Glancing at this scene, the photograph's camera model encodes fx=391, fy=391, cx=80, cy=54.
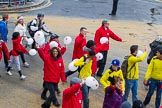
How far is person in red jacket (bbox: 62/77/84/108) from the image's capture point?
7.11m

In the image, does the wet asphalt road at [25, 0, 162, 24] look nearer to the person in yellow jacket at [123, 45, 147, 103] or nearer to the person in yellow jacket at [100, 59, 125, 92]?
the person in yellow jacket at [123, 45, 147, 103]

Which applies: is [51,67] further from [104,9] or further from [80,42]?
[104,9]

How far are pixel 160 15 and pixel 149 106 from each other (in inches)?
560

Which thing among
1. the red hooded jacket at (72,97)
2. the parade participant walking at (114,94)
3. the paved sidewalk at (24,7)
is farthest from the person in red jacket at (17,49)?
the paved sidewalk at (24,7)

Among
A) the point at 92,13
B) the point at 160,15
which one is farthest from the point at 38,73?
the point at 160,15

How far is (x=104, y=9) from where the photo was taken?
23562 millimetres

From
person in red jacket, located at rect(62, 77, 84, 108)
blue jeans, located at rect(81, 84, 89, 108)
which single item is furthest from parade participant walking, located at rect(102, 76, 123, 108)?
blue jeans, located at rect(81, 84, 89, 108)

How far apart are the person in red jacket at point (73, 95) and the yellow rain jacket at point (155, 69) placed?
230cm

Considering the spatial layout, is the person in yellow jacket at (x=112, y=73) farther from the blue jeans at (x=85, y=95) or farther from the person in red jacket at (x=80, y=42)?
the person in red jacket at (x=80, y=42)

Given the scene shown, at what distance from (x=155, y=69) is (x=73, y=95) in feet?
8.84

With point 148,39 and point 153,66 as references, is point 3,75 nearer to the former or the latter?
point 153,66

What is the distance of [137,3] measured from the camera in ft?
88.4

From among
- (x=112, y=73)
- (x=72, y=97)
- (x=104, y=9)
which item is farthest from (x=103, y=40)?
(x=104, y=9)

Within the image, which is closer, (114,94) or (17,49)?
(114,94)
